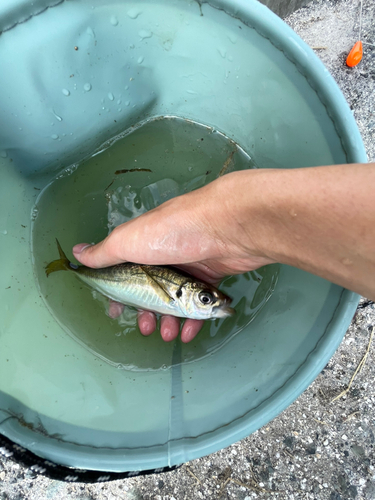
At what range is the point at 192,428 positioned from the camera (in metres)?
1.43

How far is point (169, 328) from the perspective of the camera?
2.06 metres

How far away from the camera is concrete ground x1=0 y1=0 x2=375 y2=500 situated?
2064 mm

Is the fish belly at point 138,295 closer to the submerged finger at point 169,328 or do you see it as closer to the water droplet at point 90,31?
the submerged finger at point 169,328

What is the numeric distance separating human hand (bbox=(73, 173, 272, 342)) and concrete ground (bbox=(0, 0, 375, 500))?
1.15 m

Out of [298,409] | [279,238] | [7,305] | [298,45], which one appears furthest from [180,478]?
[298,45]

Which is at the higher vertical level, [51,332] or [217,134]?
[217,134]

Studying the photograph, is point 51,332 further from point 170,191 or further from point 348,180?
point 348,180

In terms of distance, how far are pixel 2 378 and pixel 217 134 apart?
1942mm

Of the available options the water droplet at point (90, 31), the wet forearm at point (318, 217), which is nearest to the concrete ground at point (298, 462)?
the wet forearm at point (318, 217)

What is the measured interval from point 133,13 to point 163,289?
140 centimetres

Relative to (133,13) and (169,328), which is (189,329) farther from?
(133,13)

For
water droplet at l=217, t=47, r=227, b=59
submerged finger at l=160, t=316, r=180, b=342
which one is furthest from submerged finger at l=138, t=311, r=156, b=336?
water droplet at l=217, t=47, r=227, b=59

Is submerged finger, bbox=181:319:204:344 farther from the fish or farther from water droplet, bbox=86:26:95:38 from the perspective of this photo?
water droplet, bbox=86:26:95:38

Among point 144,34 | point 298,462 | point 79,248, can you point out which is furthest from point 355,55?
point 298,462
